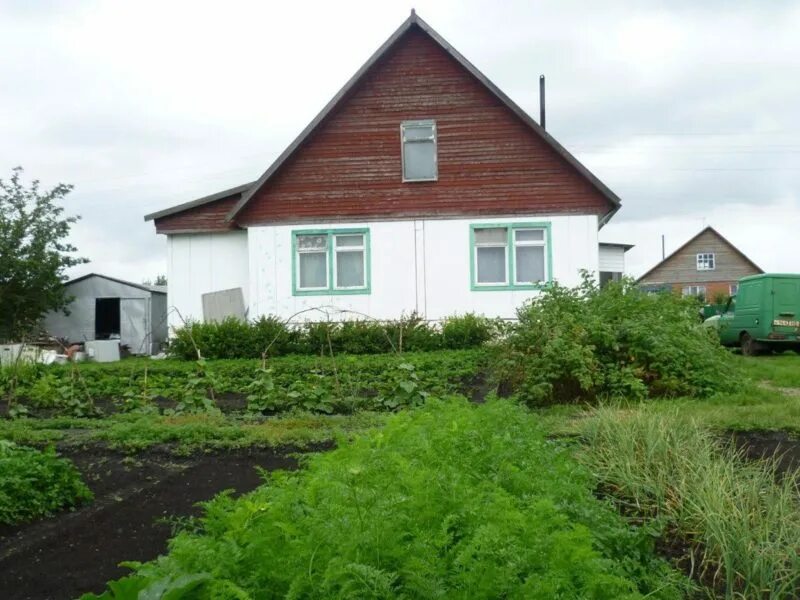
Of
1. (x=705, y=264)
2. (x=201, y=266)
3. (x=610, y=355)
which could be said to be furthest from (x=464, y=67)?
(x=705, y=264)

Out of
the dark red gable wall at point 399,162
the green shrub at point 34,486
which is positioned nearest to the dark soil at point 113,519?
the green shrub at point 34,486

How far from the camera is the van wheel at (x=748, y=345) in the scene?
24016 mm

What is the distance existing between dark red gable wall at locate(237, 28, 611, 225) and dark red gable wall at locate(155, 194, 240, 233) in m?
1.46

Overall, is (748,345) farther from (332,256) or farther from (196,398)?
(196,398)

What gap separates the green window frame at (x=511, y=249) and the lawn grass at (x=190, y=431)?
11.4m

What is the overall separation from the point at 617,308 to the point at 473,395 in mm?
2247

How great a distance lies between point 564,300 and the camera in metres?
12.0

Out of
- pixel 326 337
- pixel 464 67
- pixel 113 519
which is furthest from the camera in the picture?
pixel 464 67

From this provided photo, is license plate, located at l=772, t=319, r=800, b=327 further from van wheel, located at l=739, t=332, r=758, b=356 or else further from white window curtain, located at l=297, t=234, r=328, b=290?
white window curtain, located at l=297, t=234, r=328, b=290

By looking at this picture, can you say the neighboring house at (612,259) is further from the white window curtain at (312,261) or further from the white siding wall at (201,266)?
the white siding wall at (201,266)

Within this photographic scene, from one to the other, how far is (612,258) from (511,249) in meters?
9.10

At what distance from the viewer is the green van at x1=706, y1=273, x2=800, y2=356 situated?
74.9 feet

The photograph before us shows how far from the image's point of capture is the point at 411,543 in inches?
116

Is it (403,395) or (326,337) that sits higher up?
(326,337)
